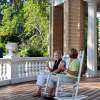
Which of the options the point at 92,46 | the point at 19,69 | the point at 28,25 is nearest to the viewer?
the point at 19,69

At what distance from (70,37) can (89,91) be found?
598 centimetres

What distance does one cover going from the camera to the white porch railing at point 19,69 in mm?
11000

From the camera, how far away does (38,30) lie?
30.6 metres

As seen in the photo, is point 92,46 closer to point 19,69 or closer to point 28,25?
point 19,69

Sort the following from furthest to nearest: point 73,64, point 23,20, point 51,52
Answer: point 23,20
point 51,52
point 73,64

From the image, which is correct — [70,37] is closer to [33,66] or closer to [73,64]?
[33,66]

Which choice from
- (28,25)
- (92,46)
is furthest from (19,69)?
(28,25)

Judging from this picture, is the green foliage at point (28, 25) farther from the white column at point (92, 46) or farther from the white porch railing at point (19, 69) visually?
the white porch railing at point (19, 69)

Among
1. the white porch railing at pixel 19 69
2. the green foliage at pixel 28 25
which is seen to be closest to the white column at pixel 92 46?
the white porch railing at pixel 19 69

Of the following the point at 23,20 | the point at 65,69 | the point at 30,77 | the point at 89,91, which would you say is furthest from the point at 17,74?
the point at 23,20

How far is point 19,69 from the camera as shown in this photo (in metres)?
11.6

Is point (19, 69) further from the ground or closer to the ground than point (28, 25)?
closer to the ground

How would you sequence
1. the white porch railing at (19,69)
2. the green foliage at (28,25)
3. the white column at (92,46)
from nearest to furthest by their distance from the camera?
the white porch railing at (19,69) < the white column at (92,46) < the green foliage at (28,25)

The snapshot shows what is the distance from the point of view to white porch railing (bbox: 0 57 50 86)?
11.0 meters
